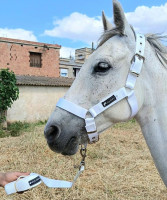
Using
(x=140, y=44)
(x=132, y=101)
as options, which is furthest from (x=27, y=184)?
(x=140, y=44)

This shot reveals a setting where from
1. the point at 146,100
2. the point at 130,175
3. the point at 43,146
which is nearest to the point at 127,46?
the point at 146,100

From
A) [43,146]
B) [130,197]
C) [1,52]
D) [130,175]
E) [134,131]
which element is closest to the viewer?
[130,197]

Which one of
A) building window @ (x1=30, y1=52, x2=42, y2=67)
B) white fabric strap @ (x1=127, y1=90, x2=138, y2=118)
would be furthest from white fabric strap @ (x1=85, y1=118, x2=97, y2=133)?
building window @ (x1=30, y1=52, x2=42, y2=67)

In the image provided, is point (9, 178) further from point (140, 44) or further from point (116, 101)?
point (140, 44)

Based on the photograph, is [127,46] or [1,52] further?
[1,52]

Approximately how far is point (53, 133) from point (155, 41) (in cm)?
105

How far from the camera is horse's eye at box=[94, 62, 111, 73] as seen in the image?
158cm

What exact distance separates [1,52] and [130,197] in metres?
17.8

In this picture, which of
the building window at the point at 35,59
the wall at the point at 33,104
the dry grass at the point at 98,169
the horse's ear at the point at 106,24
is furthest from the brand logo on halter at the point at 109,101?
the building window at the point at 35,59

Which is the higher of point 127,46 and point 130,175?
point 127,46

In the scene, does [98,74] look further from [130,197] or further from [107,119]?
[130,197]

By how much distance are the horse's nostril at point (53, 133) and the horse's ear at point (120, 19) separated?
0.84 m

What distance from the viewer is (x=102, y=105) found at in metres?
1.60

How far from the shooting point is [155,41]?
68.9 inches
